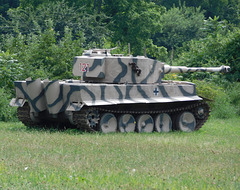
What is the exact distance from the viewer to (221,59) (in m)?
24.2

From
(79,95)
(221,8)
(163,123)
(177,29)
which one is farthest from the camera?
(221,8)

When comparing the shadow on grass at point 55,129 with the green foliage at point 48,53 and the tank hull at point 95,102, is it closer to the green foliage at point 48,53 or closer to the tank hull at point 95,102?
the tank hull at point 95,102

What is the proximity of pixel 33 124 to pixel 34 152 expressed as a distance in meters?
4.86

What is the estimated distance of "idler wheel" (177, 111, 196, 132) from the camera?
1533 cm

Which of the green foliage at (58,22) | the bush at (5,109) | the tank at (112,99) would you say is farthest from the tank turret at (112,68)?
the green foliage at (58,22)

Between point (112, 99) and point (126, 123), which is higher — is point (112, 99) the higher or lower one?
the higher one

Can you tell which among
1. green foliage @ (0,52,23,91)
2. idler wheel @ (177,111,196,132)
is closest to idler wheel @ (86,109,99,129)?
idler wheel @ (177,111,196,132)

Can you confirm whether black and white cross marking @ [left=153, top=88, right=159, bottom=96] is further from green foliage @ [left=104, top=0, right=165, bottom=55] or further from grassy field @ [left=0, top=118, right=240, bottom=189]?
green foliage @ [left=104, top=0, right=165, bottom=55]

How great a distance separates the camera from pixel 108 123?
13.6 metres

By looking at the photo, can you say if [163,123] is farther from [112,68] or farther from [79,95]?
[79,95]

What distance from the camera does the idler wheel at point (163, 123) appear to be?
48.5 ft

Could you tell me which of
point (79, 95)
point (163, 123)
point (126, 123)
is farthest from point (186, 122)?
point (79, 95)

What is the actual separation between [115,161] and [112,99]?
14.4ft

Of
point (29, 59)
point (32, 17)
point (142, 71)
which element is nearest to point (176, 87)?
point (142, 71)
